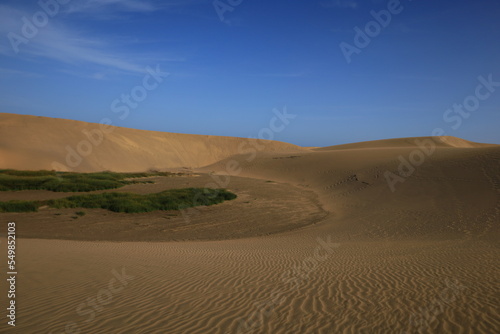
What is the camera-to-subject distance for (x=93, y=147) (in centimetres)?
5919

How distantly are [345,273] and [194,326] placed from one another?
14.3ft

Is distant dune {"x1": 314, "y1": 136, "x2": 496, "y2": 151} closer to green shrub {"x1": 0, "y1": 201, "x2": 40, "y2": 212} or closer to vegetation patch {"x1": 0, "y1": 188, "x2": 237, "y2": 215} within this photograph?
vegetation patch {"x1": 0, "y1": 188, "x2": 237, "y2": 215}

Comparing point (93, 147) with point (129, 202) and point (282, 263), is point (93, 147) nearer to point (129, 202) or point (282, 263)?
point (129, 202)

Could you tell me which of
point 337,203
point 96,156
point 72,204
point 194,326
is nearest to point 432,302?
point 194,326

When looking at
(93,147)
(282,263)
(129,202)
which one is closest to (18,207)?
(129,202)

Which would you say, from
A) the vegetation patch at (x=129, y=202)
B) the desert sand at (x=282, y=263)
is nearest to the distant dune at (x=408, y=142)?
the desert sand at (x=282, y=263)

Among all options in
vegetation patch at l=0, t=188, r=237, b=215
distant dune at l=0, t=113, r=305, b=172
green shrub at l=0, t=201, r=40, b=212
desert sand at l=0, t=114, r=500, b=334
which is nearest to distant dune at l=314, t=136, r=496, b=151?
distant dune at l=0, t=113, r=305, b=172

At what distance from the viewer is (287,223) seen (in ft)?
59.5

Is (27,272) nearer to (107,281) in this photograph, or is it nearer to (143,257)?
(107,281)

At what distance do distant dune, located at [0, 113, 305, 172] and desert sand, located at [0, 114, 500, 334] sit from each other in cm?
2483

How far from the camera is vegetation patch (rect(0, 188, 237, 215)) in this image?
1916cm

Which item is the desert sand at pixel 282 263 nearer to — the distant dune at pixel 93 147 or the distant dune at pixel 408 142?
the distant dune at pixel 93 147

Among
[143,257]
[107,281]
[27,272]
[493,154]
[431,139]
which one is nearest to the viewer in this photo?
[107,281]

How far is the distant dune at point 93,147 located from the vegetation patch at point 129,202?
87.8ft
